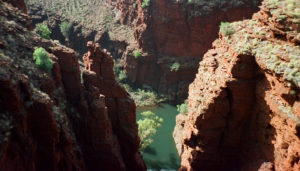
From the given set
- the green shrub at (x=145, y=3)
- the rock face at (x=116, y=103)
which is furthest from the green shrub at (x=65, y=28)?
the rock face at (x=116, y=103)

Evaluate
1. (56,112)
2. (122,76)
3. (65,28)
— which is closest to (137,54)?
(122,76)

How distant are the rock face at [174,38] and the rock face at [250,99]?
24.2 m

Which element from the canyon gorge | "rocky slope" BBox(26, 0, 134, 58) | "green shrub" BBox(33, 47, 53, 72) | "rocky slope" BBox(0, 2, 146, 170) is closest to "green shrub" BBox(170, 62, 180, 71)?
"rocky slope" BBox(26, 0, 134, 58)

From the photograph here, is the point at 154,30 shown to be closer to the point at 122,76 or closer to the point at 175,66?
the point at 175,66

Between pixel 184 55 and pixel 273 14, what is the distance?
3261cm

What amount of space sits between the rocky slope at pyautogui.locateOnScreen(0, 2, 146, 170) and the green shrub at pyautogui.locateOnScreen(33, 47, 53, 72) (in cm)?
30

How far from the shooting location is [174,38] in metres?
50.2

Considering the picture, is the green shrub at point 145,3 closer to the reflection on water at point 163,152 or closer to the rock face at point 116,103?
the reflection on water at point 163,152

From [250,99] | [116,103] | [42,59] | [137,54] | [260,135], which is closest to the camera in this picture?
[42,59]

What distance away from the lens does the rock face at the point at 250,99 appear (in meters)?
16.8

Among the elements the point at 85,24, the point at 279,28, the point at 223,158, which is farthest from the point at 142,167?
the point at 85,24

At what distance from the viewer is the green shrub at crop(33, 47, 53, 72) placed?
15.2 meters

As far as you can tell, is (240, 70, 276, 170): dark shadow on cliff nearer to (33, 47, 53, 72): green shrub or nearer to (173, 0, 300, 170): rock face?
(173, 0, 300, 170): rock face

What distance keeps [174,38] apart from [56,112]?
38141mm
